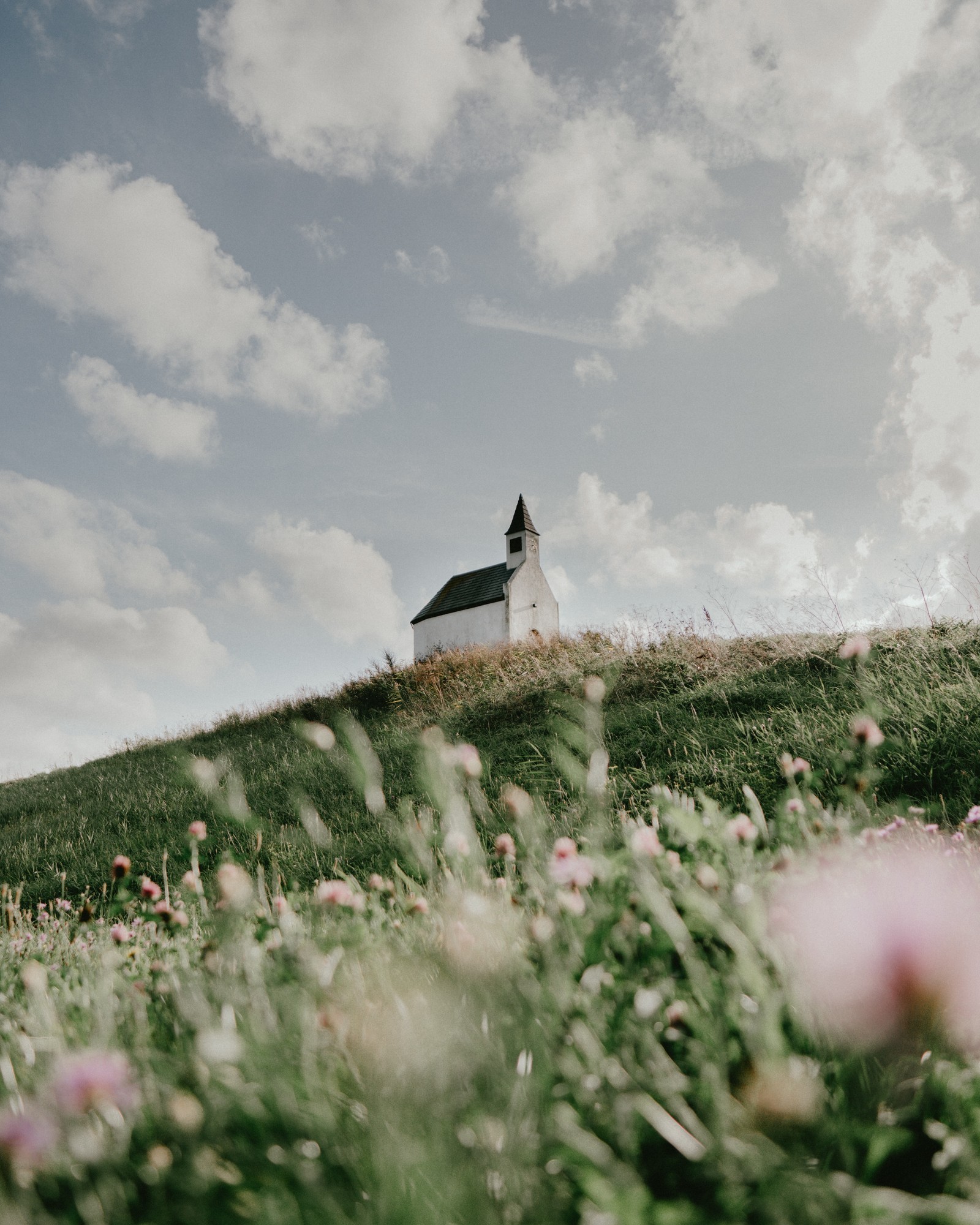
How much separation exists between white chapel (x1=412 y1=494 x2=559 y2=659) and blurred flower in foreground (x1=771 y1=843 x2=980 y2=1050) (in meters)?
31.5

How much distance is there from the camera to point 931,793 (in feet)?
14.1

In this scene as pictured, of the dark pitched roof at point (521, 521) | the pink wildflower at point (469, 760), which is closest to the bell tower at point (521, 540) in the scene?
the dark pitched roof at point (521, 521)

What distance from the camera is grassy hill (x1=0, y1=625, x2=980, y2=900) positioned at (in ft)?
16.5

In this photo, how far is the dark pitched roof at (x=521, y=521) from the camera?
A: 36781 millimetres

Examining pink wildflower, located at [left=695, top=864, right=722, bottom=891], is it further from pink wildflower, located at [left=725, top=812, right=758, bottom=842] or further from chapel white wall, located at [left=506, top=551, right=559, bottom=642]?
chapel white wall, located at [left=506, top=551, right=559, bottom=642]

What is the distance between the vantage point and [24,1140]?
0.85 meters

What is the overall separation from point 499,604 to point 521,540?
4.28m

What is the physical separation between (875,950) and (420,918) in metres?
1.47

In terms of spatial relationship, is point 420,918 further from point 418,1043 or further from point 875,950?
point 875,950

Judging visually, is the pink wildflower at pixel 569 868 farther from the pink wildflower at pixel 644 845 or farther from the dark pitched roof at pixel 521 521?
the dark pitched roof at pixel 521 521

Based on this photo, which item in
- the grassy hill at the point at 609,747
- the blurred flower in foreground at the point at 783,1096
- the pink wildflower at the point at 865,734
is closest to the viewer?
the blurred flower in foreground at the point at 783,1096

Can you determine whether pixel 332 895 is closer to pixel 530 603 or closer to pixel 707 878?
pixel 707 878

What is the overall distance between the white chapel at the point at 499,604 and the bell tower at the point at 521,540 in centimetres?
3

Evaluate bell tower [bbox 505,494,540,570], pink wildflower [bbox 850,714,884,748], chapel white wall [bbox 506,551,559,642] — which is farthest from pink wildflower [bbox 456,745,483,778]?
bell tower [bbox 505,494,540,570]
